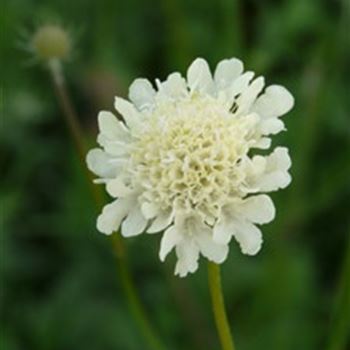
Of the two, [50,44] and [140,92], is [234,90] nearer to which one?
[140,92]

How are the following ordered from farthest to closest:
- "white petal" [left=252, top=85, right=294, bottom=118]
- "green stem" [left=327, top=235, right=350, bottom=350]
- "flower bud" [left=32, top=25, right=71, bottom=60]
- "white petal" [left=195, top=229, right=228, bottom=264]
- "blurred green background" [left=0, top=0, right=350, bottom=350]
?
"blurred green background" [left=0, top=0, right=350, bottom=350] < "flower bud" [left=32, top=25, right=71, bottom=60] < "green stem" [left=327, top=235, right=350, bottom=350] < "white petal" [left=252, top=85, right=294, bottom=118] < "white petal" [left=195, top=229, right=228, bottom=264]

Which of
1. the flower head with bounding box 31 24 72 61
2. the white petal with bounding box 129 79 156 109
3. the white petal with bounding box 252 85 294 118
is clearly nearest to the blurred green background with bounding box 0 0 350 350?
the flower head with bounding box 31 24 72 61

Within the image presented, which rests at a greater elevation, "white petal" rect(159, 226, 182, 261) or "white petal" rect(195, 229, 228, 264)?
"white petal" rect(159, 226, 182, 261)

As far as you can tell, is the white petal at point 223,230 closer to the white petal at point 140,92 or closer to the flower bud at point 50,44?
the white petal at point 140,92

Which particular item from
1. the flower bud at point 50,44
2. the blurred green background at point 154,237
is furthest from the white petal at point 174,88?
the blurred green background at point 154,237

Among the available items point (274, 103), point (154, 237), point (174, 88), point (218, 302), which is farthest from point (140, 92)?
point (154, 237)

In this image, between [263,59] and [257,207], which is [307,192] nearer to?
[263,59]

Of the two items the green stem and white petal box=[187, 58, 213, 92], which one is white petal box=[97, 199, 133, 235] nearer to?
white petal box=[187, 58, 213, 92]

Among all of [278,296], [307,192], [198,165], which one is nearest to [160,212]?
[198,165]
